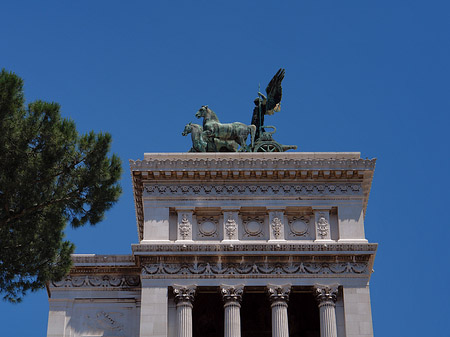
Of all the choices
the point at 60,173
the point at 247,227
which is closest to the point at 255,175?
the point at 247,227

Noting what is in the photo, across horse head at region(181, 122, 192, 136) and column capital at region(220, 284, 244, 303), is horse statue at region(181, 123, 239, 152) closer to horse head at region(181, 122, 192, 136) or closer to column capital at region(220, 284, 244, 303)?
horse head at region(181, 122, 192, 136)

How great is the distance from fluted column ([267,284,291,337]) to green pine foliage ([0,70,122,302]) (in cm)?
1200

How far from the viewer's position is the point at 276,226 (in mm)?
47781

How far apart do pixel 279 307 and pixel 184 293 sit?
4205 mm

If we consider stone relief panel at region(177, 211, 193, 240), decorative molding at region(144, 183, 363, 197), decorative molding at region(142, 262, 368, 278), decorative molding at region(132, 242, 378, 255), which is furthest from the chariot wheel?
decorative molding at region(142, 262, 368, 278)

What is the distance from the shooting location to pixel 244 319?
50188mm

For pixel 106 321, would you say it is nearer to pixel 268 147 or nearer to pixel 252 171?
pixel 252 171

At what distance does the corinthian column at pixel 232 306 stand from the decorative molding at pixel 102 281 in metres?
4.50

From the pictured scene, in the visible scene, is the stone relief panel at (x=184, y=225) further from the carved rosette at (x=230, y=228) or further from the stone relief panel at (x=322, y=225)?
the stone relief panel at (x=322, y=225)

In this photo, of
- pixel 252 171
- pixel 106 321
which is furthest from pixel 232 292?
pixel 106 321

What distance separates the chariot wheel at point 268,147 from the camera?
52250 millimetres

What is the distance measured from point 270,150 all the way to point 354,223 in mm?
6642

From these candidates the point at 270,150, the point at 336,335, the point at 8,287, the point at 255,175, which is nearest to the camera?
the point at 8,287

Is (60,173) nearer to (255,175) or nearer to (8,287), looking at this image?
(8,287)
